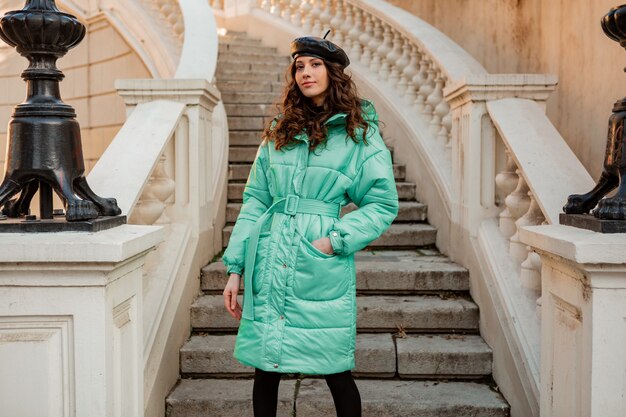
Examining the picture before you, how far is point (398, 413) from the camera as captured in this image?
3.13 m

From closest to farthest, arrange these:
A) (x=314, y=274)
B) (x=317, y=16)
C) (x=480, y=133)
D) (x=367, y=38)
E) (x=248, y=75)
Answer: (x=314, y=274), (x=480, y=133), (x=367, y=38), (x=248, y=75), (x=317, y=16)

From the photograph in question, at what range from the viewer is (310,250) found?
2363 millimetres

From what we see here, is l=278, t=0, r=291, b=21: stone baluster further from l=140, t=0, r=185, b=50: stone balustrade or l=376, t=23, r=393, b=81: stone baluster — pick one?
l=376, t=23, r=393, b=81: stone baluster

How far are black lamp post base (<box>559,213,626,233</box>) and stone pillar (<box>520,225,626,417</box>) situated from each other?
3cm

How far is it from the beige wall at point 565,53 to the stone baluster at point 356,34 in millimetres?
1138

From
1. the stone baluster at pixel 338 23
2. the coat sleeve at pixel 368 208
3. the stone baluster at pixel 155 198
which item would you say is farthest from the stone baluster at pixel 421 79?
the coat sleeve at pixel 368 208

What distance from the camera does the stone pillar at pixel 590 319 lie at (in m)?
2.01

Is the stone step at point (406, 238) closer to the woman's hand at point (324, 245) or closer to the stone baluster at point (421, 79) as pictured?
the stone baluster at point (421, 79)

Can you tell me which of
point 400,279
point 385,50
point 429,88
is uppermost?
point 385,50

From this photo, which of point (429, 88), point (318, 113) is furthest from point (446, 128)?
point (318, 113)

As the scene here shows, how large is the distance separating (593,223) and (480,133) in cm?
180

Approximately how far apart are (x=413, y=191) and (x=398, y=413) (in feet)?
8.36

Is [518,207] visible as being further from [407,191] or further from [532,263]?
[407,191]

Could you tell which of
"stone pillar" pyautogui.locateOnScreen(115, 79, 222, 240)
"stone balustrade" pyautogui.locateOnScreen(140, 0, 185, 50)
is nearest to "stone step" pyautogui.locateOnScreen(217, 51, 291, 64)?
"stone balustrade" pyautogui.locateOnScreen(140, 0, 185, 50)
